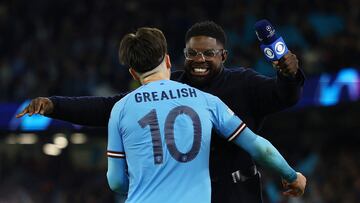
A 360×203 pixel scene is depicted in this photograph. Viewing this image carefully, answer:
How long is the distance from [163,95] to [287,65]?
0.71 metres

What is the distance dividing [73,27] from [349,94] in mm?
5873

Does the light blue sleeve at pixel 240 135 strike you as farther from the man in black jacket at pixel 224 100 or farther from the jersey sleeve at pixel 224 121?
the man in black jacket at pixel 224 100

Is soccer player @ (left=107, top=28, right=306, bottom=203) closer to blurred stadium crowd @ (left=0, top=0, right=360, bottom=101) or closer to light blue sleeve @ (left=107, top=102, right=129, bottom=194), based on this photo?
light blue sleeve @ (left=107, top=102, right=129, bottom=194)

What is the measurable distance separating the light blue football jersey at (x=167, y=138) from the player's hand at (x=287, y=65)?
459 mm

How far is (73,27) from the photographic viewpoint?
1559 centimetres

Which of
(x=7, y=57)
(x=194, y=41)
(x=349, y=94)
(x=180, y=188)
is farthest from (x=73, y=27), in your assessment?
(x=180, y=188)

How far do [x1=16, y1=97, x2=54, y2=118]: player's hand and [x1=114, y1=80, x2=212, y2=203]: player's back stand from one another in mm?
529

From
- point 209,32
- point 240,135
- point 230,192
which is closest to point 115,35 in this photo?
point 209,32

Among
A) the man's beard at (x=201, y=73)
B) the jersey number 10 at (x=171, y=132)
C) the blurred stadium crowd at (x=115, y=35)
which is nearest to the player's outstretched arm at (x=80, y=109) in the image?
the man's beard at (x=201, y=73)

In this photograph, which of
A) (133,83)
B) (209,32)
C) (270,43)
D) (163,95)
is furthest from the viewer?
(133,83)

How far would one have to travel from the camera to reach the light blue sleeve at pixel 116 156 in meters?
4.32

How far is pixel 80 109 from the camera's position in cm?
495

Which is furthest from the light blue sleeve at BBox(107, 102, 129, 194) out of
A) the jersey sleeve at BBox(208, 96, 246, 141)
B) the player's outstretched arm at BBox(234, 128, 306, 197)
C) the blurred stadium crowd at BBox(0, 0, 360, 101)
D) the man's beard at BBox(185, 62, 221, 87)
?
the blurred stadium crowd at BBox(0, 0, 360, 101)

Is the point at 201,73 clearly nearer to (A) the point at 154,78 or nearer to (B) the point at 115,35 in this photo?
(A) the point at 154,78
